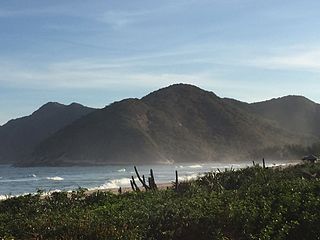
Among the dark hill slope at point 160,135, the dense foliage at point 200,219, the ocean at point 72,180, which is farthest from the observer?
the dark hill slope at point 160,135

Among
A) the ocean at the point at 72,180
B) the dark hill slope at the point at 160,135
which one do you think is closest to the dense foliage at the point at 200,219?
the ocean at the point at 72,180

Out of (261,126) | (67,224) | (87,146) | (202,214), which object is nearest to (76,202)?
(67,224)

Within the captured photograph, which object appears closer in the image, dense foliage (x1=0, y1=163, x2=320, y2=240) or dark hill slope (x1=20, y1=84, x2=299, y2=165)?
dense foliage (x1=0, y1=163, x2=320, y2=240)

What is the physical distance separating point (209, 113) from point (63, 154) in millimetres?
47478

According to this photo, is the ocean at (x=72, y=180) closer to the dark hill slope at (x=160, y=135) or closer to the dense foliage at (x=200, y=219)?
the dense foliage at (x=200, y=219)

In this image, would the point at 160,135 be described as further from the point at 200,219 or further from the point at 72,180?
the point at 200,219

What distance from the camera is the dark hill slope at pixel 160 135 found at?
151625mm

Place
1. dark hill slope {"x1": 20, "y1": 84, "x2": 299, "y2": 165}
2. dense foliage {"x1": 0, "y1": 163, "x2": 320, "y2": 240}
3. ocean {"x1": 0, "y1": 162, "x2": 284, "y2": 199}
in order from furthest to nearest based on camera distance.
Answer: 1. dark hill slope {"x1": 20, "y1": 84, "x2": 299, "y2": 165}
2. ocean {"x1": 0, "y1": 162, "x2": 284, "y2": 199}
3. dense foliage {"x1": 0, "y1": 163, "x2": 320, "y2": 240}

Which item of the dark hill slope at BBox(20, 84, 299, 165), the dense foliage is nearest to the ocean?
the dense foliage

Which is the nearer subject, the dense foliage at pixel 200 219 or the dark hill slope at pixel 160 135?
the dense foliage at pixel 200 219

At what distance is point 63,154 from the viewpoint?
15600 cm

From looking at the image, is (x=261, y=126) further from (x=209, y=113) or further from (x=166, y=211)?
(x=166, y=211)

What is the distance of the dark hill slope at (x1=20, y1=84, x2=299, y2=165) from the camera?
152 m

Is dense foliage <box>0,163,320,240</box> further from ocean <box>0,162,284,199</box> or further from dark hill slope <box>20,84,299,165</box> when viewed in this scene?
dark hill slope <box>20,84,299,165</box>
